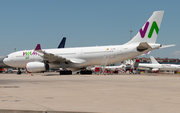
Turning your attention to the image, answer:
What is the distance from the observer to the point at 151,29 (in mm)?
30219

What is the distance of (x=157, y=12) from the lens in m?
29.8

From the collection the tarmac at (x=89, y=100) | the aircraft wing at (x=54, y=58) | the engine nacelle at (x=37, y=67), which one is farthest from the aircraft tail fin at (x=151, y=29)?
the tarmac at (x=89, y=100)

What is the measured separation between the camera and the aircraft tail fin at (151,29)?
29828 mm

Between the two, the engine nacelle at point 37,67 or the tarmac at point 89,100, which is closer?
the tarmac at point 89,100

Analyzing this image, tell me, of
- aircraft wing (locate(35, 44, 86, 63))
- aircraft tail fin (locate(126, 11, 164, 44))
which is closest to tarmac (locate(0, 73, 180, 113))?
aircraft wing (locate(35, 44, 86, 63))

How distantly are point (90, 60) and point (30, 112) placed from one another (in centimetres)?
2604

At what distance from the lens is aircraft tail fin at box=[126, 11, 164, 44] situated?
29.8 m

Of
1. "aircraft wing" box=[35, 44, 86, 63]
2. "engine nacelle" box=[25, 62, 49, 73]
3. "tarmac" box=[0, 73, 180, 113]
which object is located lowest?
"tarmac" box=[0, 73, 180, 113]

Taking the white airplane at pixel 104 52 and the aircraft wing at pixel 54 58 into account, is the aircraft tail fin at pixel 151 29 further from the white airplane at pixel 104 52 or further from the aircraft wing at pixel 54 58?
the aircraft wing at pixel 54 58

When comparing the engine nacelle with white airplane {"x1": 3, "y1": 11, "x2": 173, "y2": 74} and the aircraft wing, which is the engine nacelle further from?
the aircraft wing

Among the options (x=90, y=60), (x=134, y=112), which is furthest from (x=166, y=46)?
(x=134, y=112)

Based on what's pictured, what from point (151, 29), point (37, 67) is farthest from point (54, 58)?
point (151, 29)

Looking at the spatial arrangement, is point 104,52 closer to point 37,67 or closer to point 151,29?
point 151,29

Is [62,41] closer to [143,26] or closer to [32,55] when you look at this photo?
[32,55]
